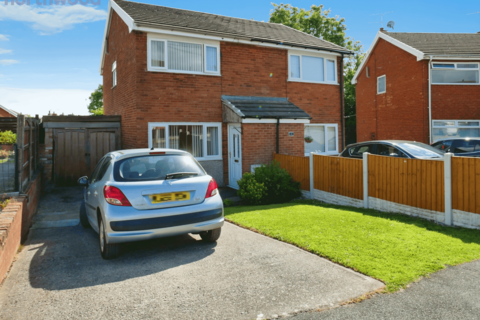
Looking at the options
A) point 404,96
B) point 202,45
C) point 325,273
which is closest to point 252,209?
point 325,273

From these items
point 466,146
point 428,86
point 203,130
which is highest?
point 428,86

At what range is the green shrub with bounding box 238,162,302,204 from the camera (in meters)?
9.46

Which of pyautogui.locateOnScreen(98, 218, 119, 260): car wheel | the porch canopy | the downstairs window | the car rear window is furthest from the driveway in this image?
the downstairs window

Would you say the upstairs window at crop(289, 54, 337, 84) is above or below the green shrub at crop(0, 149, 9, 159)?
above

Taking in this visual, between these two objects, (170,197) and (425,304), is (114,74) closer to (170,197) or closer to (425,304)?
(170,197)

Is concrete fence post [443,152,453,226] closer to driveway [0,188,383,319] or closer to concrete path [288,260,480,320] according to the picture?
concrete path [288,260,480,320]

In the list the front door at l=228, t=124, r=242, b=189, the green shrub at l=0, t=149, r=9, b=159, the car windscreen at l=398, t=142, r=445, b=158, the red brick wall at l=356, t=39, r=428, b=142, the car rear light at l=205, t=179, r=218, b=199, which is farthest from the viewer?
the red brick wall at l=356, t=39, r=428, b=142

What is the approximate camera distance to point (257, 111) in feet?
38.6

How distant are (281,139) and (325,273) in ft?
27.2

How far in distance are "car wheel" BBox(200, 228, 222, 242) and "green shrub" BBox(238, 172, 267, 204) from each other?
3.92 m

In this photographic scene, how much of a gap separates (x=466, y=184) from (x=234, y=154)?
7.47 m

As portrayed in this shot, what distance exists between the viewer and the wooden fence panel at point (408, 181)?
257 inches

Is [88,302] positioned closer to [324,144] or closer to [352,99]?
[324,144]

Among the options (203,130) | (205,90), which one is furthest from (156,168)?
(205,90)
